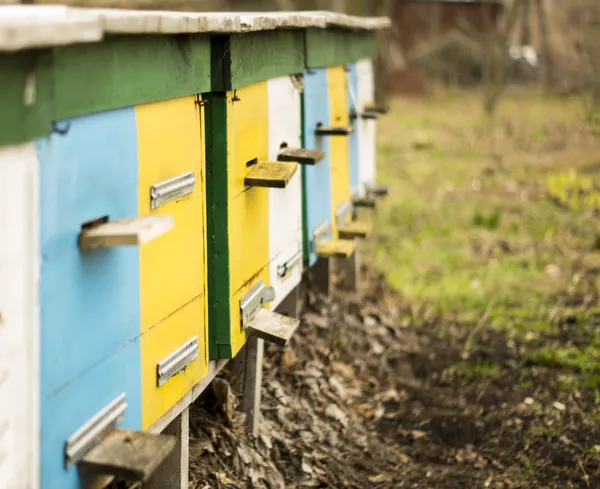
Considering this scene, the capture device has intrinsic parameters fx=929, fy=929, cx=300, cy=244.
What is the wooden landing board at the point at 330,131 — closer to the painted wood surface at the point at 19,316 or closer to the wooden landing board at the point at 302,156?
the wooden landing board at the point at 302,156

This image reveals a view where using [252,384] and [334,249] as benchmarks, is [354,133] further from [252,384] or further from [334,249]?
[252,384]

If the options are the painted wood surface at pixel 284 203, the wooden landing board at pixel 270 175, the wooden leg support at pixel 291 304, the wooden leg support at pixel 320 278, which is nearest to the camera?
the wooden landing board at pixel 270 175

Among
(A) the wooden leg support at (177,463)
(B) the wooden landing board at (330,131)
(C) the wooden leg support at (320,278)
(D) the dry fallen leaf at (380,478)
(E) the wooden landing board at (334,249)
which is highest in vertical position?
(B) the wooden landing board at (330,131)

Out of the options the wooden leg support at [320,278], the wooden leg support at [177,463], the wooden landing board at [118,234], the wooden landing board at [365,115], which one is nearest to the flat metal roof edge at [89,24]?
the wooden landing board at [118,234]

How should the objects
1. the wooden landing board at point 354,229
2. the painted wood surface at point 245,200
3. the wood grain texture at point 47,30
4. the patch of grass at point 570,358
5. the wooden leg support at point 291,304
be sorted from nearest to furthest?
the wood grain texture at point 47,30, the painted wood surface at point 245,200, the wooden leg support at point 291,304, the wooden landing board at point 354,229, the patch of grass at point 570,358

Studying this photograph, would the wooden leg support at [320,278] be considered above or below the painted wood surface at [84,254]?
below

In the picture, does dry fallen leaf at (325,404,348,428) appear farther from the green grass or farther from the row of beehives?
the green grass

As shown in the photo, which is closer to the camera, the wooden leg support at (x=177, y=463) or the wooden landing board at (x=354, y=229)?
the wooden leg support at (x=177, y=463)

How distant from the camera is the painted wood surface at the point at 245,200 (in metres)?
3.73

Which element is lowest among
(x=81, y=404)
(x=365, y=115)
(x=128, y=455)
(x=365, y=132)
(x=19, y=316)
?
(x=128, y=455)

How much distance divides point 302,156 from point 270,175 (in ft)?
1.78

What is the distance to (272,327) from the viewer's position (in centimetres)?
405

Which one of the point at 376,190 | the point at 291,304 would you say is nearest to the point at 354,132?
the point at 376,190

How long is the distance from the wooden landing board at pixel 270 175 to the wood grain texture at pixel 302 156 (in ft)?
1.17
